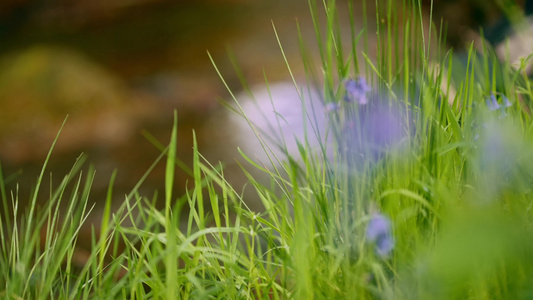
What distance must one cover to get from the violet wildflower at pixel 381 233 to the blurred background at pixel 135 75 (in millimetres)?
2558

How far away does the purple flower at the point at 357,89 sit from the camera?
1067mm

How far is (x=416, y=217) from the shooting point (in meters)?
1.02

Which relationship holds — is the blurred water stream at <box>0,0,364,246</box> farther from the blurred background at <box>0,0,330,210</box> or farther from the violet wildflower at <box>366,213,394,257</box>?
the violet wildflower at <box>366,213,394,257</box>

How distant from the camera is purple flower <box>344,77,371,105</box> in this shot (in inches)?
42.0

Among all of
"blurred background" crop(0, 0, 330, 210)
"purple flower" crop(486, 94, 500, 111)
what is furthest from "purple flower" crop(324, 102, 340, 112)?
"blurred background" crop(0, 0, 330, 210)

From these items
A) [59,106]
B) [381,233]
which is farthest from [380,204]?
[59,106]

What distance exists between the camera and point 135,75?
499 cm

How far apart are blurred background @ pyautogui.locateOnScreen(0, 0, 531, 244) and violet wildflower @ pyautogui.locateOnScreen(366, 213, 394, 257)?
2558 millimetres

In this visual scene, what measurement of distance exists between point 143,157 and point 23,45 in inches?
95.4

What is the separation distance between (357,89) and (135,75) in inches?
162

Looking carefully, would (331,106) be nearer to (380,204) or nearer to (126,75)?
(380,204)

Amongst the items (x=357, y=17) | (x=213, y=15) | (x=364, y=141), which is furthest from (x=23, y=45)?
(x=364, y=141)

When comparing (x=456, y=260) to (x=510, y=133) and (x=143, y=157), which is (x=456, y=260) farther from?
(x=143, y=157)

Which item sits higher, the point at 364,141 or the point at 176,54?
the point at 176,54
